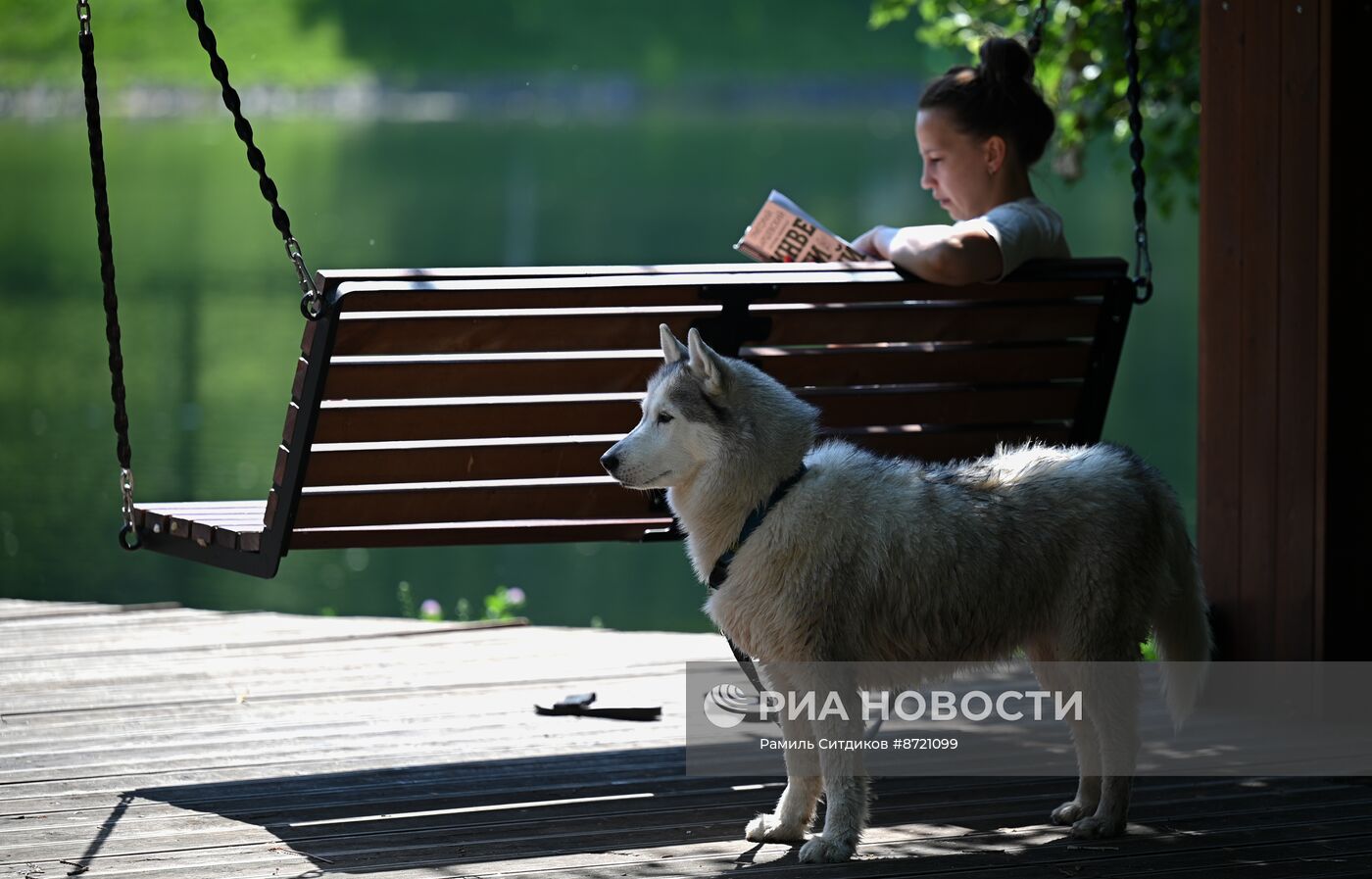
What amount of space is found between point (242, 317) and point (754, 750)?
2205 cm

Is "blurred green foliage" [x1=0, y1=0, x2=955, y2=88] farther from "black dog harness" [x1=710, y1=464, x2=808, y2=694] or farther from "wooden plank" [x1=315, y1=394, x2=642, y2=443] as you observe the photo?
"black dog harness" [x1=710, y1=464, x2=808, y2=694]

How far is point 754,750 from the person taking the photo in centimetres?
584

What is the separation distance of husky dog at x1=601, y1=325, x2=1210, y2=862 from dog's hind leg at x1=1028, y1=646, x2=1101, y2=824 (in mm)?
13

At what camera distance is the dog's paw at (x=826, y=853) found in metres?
4.61

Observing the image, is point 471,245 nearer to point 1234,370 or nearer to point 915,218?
point 915,218

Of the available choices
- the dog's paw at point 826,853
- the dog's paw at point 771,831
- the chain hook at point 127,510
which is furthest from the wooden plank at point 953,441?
the chain hook at point 127,510

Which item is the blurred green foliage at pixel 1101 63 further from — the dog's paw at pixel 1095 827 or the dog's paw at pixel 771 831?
the dog's paw at pixel 771 831

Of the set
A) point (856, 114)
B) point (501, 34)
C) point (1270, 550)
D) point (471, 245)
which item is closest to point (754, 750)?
point (1270, 550)

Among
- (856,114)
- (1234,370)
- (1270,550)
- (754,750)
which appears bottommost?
(754,750)

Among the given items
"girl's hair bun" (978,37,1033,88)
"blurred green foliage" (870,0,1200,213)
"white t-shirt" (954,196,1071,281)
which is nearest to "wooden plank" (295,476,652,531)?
"white t-shirt" (954,196,1071,281)

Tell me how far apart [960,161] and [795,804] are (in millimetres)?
2301

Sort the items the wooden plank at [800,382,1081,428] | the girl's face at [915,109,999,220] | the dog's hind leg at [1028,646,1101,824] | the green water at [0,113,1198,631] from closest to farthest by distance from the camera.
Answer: the dog's hind leg at [1028,646,1101,824] → the wooden plank at [800,382,1081,428] → the girl's face at [915,109,999,220] → the green water at [0,113,1198,631]

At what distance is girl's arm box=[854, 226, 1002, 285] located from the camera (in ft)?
17.6

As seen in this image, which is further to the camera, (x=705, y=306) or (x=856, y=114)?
(x=856, y=114)
